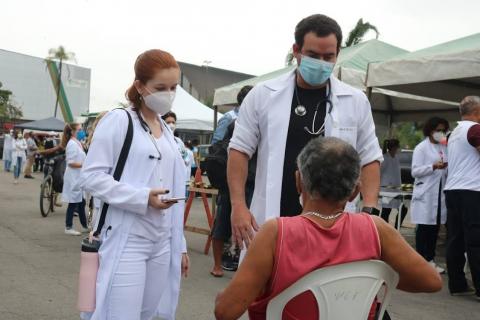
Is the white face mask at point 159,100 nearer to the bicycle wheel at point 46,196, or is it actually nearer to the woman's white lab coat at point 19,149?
the bicycle wheel at point 46,196

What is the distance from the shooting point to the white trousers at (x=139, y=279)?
2.55m

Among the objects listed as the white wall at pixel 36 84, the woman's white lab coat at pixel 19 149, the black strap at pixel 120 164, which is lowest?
the woman's white lab coat at pixel 19 149

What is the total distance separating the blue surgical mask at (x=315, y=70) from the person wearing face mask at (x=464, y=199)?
3.40 m

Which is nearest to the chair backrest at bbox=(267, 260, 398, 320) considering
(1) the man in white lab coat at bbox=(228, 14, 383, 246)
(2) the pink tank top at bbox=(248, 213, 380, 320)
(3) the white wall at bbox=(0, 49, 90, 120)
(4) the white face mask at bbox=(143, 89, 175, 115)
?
(2) the pink tank top at bbox=(248, 213, 380, 320)

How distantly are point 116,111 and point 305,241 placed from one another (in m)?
1.32

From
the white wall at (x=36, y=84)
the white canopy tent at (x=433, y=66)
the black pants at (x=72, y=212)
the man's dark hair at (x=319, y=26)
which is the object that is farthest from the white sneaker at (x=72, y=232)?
the white wall at (x=36, y=84)

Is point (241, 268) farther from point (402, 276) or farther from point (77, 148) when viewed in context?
point (77, 148)

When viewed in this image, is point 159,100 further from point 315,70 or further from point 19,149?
point 19,149

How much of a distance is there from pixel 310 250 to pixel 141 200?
3.31ft

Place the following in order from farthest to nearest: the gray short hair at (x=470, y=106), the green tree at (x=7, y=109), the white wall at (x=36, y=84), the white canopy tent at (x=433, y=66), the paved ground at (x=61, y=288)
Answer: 1. the white wall at (x=36, y=84)
2. the green tree at (x=7, y=109)
3. the white canopy tent at (x=433, y=66)
4. the gray short hair at (x=470, y=106)
5. the paved ground at (x=61, y=288)

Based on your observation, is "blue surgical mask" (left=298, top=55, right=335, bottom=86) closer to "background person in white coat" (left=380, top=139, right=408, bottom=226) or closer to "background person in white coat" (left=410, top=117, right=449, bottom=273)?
"background person in white coat" (left=410, top=117, right=449, bottom=273)

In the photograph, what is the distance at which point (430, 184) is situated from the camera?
7.04m

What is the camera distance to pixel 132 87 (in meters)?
2.90

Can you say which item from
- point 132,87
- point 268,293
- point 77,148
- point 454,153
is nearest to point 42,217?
point 77,148
